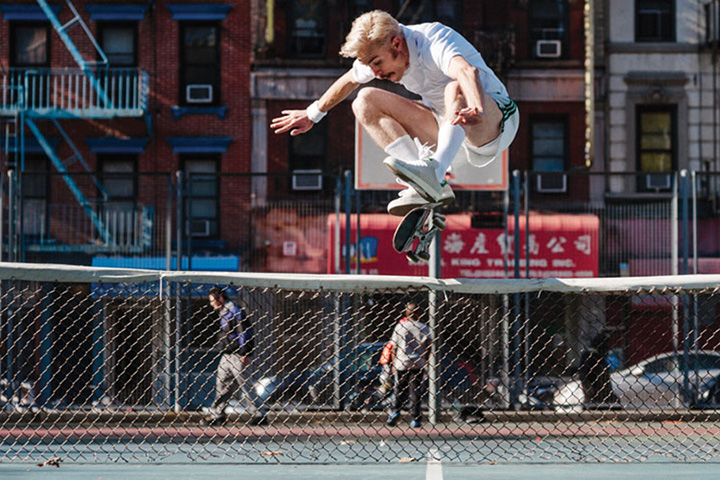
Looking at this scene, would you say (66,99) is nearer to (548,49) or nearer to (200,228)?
(200,228)

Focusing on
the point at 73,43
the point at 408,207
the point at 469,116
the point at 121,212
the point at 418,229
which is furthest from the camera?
the point at 73,43

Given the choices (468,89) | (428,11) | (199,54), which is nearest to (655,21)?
(428,11)

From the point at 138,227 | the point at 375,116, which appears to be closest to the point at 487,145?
the point at 375,116

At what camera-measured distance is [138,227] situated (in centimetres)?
1806

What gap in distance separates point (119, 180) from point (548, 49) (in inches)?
404

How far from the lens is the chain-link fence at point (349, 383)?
7.53 metres

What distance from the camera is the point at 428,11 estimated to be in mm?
24234

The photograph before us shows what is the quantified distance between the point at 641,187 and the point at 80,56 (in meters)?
13.1

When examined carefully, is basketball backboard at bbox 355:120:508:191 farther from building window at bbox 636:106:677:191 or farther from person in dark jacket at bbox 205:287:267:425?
building window at bbox 636:106:677:191

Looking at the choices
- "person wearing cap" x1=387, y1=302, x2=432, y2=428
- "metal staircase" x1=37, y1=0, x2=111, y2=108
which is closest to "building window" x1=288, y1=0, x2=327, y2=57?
"metal staircase" x1=37, y1=0, x2=111, y2=108

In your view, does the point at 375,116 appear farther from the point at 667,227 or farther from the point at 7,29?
the point at 7,29

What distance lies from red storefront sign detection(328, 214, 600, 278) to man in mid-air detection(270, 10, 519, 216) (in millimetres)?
11697

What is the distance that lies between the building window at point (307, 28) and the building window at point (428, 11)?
1.78 meters

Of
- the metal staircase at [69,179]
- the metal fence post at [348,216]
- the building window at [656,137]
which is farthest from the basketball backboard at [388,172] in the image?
the building window at [656,137]
